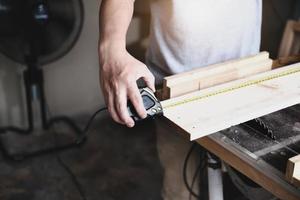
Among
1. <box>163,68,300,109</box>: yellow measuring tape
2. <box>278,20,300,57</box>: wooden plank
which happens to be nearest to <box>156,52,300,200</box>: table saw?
<box>163,68,300,109</box>: yellow measuring tape

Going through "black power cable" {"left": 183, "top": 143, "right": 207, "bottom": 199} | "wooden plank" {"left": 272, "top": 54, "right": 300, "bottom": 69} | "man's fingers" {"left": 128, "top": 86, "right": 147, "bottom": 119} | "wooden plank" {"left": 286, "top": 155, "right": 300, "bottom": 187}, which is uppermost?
"man's fingers" {"left": 128, "top": 86, "right": 147, "bottom": 119}

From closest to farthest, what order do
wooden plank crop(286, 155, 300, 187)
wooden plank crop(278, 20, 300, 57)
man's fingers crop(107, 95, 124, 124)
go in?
wooden plank crop(286, 155, 300, 187)
man's fingers crop(107, 95, 124, 124)
wooden plank crop(278, 20, 300, 57)

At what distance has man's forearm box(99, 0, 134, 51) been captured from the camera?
0.88 metres

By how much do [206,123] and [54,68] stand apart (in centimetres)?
180

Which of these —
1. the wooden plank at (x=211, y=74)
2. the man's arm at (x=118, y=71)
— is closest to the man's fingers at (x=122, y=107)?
the man's arm at (x=118, y=71)

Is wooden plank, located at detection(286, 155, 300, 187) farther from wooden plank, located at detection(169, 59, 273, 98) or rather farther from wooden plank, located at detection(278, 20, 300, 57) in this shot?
wooden plank, located at detection(278, 20, 300, 57)

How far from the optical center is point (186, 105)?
0.92 meters

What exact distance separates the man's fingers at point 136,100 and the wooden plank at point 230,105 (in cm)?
9

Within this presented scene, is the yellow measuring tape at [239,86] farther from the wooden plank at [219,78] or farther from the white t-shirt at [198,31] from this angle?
the white t-shirt at [198,31]

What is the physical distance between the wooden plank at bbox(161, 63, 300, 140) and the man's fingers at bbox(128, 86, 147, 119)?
9 centimetres

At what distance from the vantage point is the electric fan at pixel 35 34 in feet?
6.50

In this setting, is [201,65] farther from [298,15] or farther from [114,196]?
[298,15]

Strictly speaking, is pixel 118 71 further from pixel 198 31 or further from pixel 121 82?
pixel 198 31

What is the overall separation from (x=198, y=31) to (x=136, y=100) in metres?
0.45
